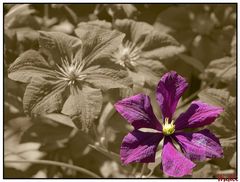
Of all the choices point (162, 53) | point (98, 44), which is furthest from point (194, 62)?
point (98, 44)

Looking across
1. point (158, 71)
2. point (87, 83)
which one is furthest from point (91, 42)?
point (158, 71)

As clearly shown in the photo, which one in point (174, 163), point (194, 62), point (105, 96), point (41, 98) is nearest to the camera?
point (174, 163)

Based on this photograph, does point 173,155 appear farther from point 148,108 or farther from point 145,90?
point 145,90

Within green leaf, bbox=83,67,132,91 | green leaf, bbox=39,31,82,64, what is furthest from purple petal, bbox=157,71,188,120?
green leaf, bbox=39,31,82,64

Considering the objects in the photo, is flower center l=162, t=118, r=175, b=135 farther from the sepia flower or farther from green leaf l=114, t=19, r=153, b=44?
green leaf l=114, t=19, r=153, b=44

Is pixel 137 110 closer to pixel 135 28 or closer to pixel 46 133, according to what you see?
pixel 135 28

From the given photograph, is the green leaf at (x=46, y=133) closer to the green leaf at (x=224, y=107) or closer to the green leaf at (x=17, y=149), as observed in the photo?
the green leaf at (x=17, y=149)
